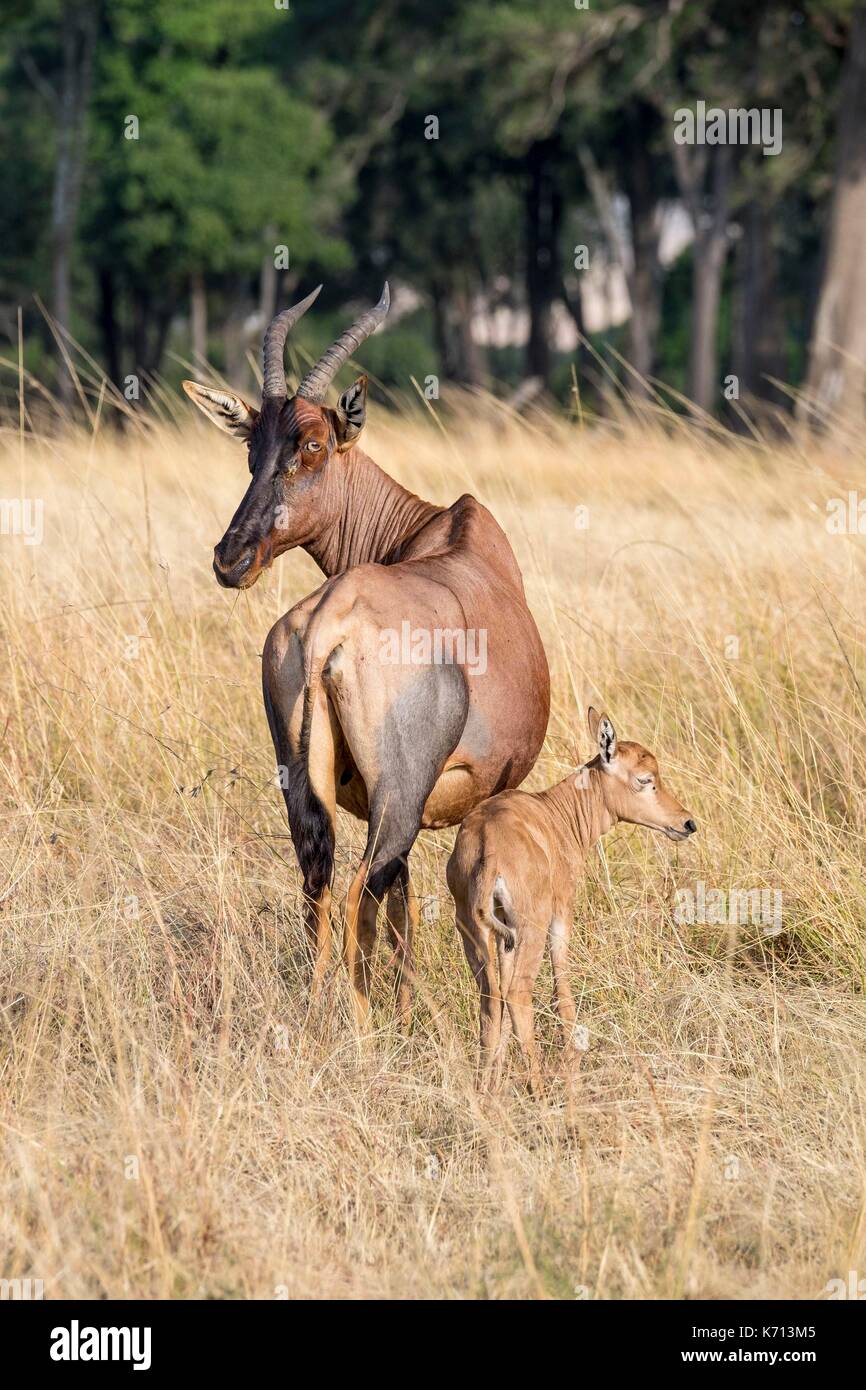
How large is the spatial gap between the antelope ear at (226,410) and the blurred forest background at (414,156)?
12.8 meters

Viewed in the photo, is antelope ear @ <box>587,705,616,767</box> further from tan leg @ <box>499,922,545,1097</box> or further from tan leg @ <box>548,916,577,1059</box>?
tan leg @ <box>499,922,545,1097</box>

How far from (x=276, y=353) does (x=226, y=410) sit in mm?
219

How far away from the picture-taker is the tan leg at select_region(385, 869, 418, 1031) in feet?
15.0

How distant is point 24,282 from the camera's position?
36594 millimetres

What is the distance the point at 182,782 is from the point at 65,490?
4.55 m

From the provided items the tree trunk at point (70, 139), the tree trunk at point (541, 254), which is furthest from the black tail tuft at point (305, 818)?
the tree trunk at point (541, 254)

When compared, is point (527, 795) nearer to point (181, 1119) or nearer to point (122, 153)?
point (181, 1119)

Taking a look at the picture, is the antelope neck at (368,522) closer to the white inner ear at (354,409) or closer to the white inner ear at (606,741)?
the white inner ear at (354,409)

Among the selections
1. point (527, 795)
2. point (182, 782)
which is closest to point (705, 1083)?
point (527, 795)

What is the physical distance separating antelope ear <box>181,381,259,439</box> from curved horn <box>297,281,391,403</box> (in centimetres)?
18

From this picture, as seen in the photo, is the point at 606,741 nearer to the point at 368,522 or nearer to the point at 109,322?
the point at 368,522

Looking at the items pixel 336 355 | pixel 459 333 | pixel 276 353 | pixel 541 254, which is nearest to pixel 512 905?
pixel 336 355

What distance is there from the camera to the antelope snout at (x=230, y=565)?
433 cm

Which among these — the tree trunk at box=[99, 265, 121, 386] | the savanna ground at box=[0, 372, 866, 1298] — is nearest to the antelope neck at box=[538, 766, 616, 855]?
the savanna ground at box=[0, 372, 866, 1298]
